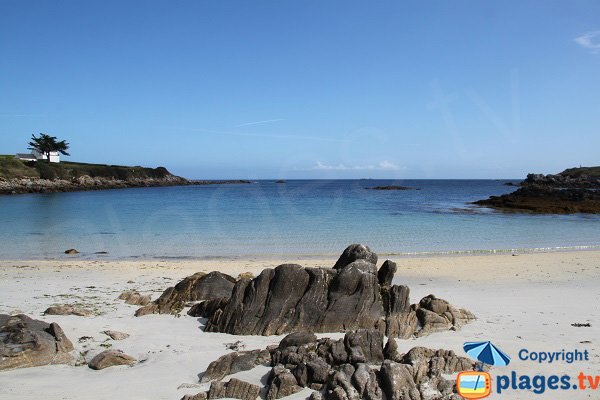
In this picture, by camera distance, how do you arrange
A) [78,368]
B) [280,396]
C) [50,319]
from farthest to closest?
[50,319], [78,368], [280,396]

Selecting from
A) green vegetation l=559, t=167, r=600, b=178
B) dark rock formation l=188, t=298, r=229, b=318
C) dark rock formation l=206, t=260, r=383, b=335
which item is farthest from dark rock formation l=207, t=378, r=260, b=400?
green vegetation l=559, t=167, r=600, b=178

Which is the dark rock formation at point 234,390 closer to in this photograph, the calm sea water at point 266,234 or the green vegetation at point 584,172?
the calm sea water at point 266,234

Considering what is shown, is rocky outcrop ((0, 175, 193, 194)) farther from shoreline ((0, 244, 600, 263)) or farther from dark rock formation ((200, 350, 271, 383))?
dark rock formation ((200, 350, 271, 383))

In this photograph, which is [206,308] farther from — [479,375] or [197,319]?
[479,375]

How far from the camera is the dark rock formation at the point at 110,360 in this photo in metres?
7.86

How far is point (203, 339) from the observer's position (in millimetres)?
9305

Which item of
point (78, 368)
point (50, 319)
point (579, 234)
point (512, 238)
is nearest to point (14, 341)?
point (78, 368)

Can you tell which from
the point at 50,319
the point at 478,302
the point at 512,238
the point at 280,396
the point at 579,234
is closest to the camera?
the point at 280,396

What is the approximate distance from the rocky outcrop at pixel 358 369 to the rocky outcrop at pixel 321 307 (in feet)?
5.01

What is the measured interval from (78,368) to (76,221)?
110 ft

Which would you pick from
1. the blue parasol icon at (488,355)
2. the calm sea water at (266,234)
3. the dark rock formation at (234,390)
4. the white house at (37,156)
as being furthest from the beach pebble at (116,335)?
the white house at (37,156)

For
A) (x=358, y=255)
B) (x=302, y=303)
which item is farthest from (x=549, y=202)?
(x=302, y=303)

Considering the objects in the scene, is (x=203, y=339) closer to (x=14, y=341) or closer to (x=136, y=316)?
(x=136, y=316)

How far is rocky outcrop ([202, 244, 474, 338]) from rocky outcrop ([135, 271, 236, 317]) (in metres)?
1.78
